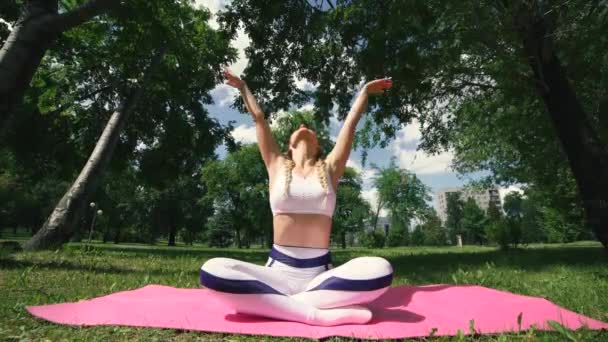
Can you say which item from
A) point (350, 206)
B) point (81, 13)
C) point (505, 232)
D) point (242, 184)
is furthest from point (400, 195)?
point (81, 13)

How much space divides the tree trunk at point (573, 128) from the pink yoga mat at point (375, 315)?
736cm

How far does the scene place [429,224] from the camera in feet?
280

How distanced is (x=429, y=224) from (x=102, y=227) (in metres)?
66.2

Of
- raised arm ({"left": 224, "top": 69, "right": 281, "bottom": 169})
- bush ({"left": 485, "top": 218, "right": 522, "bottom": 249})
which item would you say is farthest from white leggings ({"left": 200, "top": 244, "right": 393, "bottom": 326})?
bush ({"left": 485, "top": 218, "right": 522, "bottom": 249})

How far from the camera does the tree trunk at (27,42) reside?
7.28 m

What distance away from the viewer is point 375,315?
3.58 m

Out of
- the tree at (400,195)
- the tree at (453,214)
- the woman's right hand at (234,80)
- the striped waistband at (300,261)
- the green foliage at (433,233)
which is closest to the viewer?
the striped waistband at (300,261)

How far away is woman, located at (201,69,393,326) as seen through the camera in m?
3.20

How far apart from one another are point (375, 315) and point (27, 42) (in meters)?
8.31

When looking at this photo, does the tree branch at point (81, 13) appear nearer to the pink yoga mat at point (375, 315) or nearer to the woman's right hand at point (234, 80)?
the woman's right hand at point (234, 80)

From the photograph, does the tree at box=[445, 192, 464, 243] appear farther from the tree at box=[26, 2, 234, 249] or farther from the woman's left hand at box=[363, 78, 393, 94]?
the woman's left hand at box=[363, 78, 393, 94]

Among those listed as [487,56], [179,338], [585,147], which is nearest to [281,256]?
[179,338]

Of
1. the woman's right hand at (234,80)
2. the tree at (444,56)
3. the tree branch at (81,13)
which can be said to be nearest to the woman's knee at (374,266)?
the woman's right hand at (234,80)

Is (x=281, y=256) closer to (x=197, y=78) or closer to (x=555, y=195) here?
(x=197, y=78)
